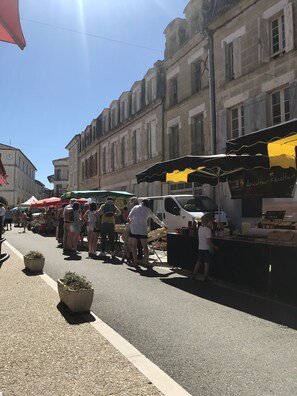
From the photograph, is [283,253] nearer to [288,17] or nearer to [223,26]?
[288,17]

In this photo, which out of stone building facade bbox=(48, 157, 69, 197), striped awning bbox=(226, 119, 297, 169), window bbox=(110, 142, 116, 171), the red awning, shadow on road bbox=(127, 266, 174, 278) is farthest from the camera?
stone building facade bbox=(48, 157, 69, 197)

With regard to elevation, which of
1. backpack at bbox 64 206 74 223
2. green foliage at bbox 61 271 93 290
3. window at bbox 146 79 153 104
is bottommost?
green foliage at bbox 61 271 93 290

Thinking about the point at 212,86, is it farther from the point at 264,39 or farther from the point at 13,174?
the point at 13,174

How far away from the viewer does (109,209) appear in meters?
12.6

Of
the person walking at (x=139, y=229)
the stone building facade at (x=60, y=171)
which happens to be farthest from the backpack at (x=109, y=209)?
the stone building facade at (x=60, y=171)

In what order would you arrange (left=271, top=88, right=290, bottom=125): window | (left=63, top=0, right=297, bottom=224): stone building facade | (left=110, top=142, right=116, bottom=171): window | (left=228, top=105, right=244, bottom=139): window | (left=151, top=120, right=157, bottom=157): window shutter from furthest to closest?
(left=110, top=142, right=116, bottom=171): window, (left=151, top=120, right=157, bottom=157): window shutter, (left=228, top=105, right=244, bottom=139): window, (left=63, top=0, right=297, bottom=224): stone building facade, (left=271, top=88, right=290, bottom=125): window

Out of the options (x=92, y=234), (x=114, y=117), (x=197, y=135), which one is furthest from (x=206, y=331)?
(x=114, y=117)

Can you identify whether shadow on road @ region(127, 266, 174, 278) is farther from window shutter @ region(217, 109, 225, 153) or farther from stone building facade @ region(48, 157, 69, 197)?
stone building facade @ region(48, 157, 69, 197)

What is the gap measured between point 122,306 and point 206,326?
5.14 feet

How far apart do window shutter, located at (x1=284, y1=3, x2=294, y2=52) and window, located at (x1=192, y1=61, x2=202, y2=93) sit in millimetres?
6525

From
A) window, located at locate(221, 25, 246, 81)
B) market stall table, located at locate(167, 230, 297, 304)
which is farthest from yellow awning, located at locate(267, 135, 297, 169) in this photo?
window, located at locate(221, 25, 246, 81)

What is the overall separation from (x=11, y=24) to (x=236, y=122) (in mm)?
15920

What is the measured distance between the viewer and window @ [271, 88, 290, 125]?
48.9 feet

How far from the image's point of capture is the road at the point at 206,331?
366 cm
